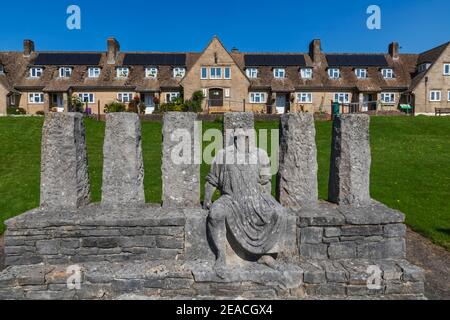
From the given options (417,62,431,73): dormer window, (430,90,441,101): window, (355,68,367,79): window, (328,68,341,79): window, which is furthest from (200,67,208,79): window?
(430,90,441,101): window

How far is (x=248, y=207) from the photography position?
17.0 ft

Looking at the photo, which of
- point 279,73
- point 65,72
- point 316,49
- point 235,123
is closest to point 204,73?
point 279,73

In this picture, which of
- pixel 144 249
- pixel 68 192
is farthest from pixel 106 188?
pixel 144 249

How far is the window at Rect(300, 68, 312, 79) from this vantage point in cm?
3750

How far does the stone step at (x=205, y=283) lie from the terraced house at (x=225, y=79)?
96.4ft

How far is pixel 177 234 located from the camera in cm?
535

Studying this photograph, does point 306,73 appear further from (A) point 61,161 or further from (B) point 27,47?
(A) point 61,161

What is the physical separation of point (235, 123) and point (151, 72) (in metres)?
33.3

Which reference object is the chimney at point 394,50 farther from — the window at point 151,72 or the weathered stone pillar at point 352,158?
the weathered stone pillar at point 352,158

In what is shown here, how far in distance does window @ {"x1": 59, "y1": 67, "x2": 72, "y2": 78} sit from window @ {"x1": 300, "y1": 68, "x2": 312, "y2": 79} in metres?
25.4

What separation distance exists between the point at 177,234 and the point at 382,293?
327 cm

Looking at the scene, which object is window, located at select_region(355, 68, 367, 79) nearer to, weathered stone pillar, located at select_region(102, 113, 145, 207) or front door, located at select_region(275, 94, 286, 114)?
front door, located at select_region(275, 94, 286, 114)

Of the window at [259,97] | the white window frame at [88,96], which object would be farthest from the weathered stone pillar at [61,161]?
the white window frame at [88,96]

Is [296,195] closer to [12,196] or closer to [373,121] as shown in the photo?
[12,196]
